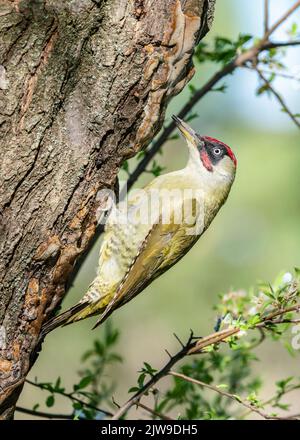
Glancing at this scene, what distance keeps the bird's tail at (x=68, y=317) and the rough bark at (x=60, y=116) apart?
0.15m

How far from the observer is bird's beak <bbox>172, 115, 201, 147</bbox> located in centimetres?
359

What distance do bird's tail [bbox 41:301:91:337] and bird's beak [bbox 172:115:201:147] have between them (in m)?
1.05

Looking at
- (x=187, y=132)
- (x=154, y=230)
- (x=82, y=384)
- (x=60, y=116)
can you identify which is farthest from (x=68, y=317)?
(x=187, y=132)

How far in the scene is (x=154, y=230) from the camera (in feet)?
12.1

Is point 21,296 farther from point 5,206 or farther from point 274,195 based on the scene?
point 274,195

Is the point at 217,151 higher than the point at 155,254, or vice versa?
the point at 217,151

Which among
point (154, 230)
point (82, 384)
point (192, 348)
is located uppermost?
point (154, 230)

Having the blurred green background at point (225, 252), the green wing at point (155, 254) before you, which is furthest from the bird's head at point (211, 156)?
the blurred green background at point (225, 252)

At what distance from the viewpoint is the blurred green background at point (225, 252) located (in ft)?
25.1

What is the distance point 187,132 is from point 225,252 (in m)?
5.09

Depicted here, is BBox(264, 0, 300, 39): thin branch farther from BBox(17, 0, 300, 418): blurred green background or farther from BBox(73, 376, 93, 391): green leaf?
BBox(17, 0, 300, 418): blurred green background

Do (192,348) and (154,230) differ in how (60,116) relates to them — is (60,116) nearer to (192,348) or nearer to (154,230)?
(192,348)

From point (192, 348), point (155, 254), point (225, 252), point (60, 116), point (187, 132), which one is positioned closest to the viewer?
point (60, 116)
